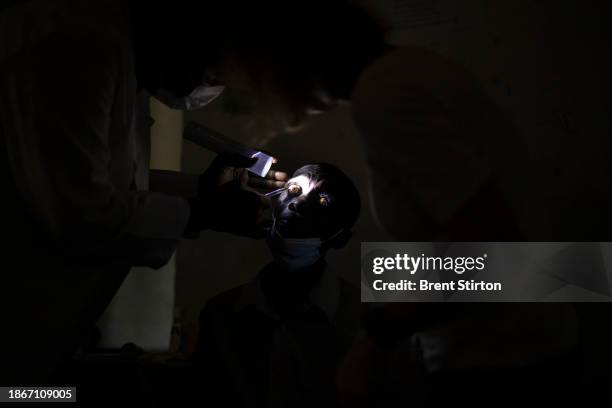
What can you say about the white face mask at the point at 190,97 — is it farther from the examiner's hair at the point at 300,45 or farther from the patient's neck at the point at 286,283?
the patient's neck at the point at 286,283

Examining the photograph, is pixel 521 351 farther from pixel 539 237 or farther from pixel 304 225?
pixel 304 225

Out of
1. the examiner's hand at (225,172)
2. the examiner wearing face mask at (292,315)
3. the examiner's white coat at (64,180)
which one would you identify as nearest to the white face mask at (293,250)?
the examiner wearing face mask at (292,315)

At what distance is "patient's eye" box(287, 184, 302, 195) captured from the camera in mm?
961

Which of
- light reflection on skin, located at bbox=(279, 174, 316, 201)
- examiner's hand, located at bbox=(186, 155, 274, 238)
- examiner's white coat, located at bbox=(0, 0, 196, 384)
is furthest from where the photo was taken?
light reflection on skin, located at bbox=(279, 174, 316, 201)

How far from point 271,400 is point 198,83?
52 centimetres

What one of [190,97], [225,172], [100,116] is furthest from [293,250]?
[100,116]

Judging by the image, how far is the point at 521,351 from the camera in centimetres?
75

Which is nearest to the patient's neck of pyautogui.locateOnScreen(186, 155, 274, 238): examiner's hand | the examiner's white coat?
pyautogui.locateOnScreen(186, 155, 274, 238): examiner's hand

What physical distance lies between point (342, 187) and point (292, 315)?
244 mm

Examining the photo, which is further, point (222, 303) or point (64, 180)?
point (222, 303)

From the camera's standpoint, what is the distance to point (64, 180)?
0.68 m

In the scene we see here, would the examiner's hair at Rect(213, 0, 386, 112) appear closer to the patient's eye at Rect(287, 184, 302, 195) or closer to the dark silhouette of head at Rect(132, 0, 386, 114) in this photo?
the dark silhouette of head at Rect(132, 0, 386, 114)

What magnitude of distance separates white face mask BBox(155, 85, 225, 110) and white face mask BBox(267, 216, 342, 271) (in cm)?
24

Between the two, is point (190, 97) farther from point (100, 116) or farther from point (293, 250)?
point (293, 250)
